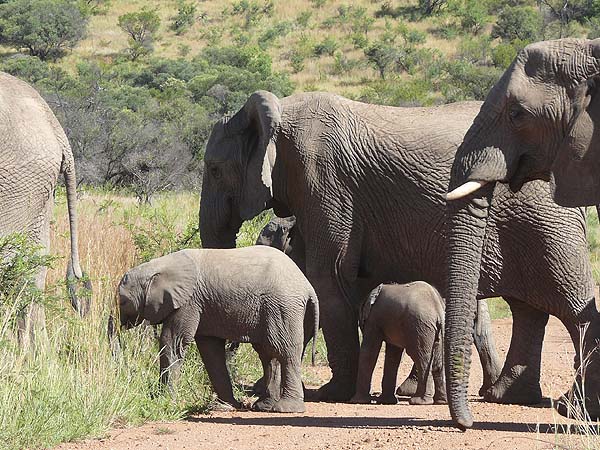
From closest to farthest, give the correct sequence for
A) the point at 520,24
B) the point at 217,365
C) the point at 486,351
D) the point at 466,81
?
the point at 217,365 → the point at 486,351 → the point at 466,81 → the point at 520,24

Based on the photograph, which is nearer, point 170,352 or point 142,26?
point 170,352

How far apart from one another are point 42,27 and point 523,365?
139 feet

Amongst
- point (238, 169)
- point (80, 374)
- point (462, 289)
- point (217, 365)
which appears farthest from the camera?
point (238, 169)

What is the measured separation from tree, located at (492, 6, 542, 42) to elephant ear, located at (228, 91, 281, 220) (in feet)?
132

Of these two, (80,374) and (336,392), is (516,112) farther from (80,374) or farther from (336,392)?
(336,392)

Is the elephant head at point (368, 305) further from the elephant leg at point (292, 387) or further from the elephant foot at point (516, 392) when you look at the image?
the elephant foot at point (516, 392)

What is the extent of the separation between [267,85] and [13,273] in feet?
105

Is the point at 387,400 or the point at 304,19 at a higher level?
the point at 387,400

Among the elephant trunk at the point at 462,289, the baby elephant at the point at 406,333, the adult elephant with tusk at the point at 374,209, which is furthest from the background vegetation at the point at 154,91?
the elephant trunk at the point at 462,289

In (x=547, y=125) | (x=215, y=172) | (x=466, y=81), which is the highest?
(x=547, y=125)

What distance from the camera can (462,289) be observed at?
19.6ft

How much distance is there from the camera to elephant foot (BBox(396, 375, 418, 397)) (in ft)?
28.1

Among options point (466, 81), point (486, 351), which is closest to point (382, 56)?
point (466, 81)

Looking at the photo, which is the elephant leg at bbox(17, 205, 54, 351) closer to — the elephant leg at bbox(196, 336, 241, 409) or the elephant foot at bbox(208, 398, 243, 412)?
the elephant leg at bbox(196, 336, 241, 409)
